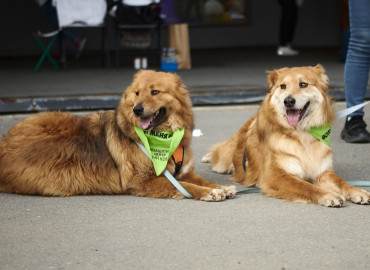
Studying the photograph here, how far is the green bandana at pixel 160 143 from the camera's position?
503 cm

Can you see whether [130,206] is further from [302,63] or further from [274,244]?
[302,63]

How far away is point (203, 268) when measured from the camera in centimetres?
348

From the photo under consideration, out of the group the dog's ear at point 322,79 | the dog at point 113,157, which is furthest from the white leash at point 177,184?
the dog's ear at point 322,79

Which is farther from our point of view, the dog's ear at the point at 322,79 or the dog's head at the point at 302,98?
the dog's ear at the point at 322,79

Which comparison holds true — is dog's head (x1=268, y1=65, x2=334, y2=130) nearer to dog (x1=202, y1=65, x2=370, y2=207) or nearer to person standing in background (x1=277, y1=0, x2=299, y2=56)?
dog (x1=202, y1=65, x2=370, y2=207)

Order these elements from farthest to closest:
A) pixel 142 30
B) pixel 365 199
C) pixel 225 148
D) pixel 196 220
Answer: pixel 142 30 < pixel 225 148 < pixel 365 199 < pixel 196 220

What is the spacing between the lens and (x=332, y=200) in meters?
4.62

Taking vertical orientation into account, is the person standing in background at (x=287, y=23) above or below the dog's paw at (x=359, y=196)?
below

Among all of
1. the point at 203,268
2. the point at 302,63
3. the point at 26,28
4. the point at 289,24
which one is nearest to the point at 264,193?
the point at 203,268

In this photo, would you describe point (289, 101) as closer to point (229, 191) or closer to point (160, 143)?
point (229, 191)

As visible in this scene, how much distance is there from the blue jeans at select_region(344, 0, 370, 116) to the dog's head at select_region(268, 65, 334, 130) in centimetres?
163

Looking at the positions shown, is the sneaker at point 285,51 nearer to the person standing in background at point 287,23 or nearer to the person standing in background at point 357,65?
the person standing in background at point 287,23

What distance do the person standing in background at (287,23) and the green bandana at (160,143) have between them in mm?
7964

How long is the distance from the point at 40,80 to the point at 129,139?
18.3ft
